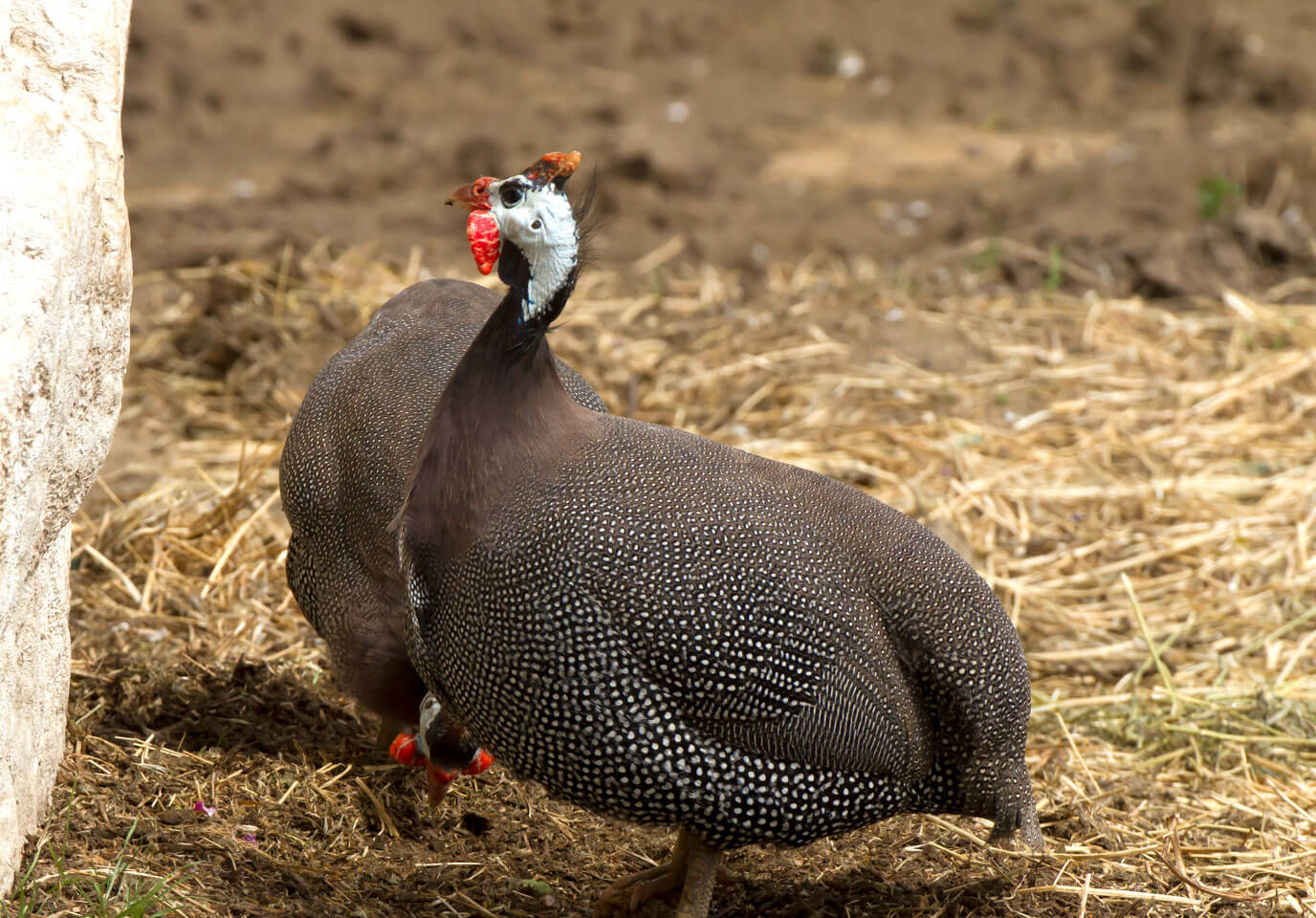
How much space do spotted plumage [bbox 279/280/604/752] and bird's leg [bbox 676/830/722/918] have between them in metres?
0.64

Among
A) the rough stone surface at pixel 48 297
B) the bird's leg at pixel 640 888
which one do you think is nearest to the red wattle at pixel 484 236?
the rough stone surface at pixel 48 297

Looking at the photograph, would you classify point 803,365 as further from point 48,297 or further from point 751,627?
point 48,297

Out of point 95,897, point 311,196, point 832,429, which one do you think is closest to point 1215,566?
point 832,429

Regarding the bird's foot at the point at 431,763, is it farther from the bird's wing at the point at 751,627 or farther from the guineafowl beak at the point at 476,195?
the guineafowl beak at the point at 476,195

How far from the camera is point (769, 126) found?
30.7 ft

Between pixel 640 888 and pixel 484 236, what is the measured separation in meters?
1.39

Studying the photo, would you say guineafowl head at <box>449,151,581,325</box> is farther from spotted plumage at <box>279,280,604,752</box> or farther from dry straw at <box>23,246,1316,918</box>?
dry straw at <box>23,246,1316,918</box>

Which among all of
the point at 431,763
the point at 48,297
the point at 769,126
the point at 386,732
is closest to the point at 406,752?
the point at 431,763

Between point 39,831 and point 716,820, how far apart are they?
1.33m

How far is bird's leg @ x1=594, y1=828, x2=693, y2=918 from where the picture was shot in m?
3.13

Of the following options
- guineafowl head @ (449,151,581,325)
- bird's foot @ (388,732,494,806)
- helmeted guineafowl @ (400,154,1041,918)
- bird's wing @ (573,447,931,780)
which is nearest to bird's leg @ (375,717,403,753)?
bird's foot @ (388,732,494,806)

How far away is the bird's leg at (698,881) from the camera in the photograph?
2.97 metres

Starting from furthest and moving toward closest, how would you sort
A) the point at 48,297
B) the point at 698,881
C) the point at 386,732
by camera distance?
1. the point at 386,732
2. the point at 698,881
3. the point at 48,297

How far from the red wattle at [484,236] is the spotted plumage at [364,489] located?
0.64 metres
